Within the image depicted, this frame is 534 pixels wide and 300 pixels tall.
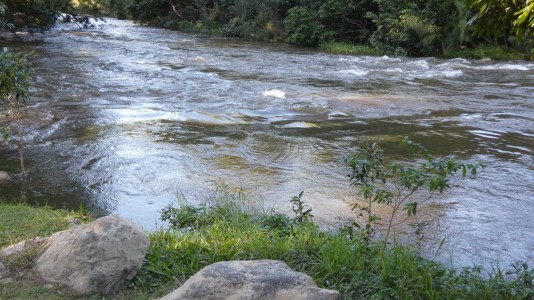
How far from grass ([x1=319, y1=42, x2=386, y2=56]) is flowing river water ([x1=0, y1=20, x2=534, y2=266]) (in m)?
4.44

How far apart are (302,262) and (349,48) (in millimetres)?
20889

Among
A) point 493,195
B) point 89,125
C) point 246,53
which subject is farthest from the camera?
point 246,53

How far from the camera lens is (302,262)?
14.2 ft

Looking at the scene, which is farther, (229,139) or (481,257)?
(229,139)

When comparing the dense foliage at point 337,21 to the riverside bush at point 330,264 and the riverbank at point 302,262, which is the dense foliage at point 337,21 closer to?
the riverbank at point 302,262

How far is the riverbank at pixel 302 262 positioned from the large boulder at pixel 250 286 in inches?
22.0

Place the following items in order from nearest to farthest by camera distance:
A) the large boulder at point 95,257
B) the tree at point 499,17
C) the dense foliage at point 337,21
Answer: the tree at point 499,17
the large boulder at point 95,257
the dense foliage at point 337,21

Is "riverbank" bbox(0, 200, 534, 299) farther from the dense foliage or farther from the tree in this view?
the dense foliage

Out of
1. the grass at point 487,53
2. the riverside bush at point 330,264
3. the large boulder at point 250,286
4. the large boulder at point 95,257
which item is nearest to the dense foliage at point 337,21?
the grass at point 487,53

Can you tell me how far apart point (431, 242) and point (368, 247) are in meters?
1.39

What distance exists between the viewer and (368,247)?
4555mm

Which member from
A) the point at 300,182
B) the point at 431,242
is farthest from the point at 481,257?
the point at 300,182

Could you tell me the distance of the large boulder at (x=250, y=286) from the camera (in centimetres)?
324

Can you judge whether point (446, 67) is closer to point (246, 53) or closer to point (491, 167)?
point (246, 53)
